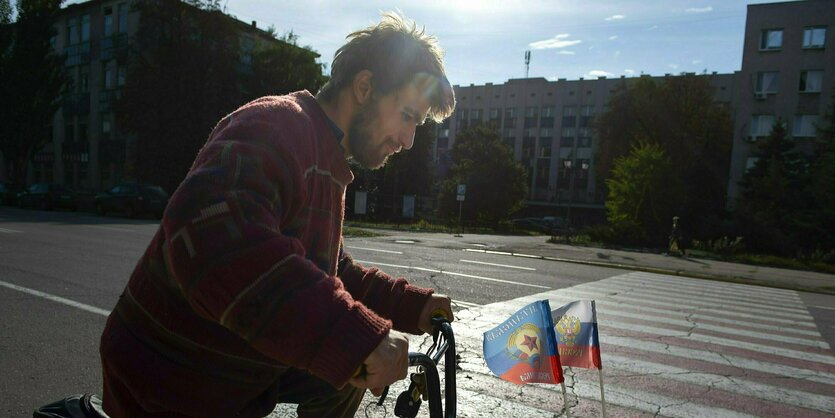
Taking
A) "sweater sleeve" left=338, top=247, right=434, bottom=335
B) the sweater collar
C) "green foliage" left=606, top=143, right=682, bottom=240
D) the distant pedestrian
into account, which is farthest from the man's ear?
"green foliage" left=606, top=143, right=682, bottom=240

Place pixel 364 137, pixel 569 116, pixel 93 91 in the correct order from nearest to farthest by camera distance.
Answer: pixel 364 137 < pixel 93 91 < pixel 569 116

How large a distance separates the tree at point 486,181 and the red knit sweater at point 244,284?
130 ft

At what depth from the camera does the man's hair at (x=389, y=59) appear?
1.56 meters

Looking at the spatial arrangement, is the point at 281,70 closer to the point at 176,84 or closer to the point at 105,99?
the point at 176,84

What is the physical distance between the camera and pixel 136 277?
1.30m

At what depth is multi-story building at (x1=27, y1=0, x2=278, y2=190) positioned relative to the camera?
4031 cm

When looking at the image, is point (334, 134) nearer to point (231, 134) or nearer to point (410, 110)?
point (410, 110)

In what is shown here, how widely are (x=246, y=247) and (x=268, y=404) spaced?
0.56 m

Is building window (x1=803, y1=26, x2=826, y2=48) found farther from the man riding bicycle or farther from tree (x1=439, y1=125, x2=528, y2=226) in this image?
the man riding bicycle

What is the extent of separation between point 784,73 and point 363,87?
46.8 metres

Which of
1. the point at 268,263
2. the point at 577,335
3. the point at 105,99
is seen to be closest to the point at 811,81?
the point at 577,335

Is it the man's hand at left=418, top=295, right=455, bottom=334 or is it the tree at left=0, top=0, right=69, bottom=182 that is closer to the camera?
the man's hand at left=418, top=295, right=455, bottom=334

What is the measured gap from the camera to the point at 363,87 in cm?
158

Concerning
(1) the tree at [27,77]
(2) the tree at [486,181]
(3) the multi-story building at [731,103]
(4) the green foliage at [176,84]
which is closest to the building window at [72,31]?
(1) the tree at [27,77]
